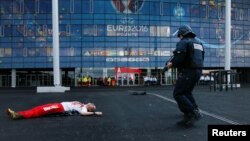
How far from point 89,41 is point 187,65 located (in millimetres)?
61850

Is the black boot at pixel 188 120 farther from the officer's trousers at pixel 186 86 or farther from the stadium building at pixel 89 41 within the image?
the stadium building at pixel 89 41

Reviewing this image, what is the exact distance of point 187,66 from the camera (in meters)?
8.27

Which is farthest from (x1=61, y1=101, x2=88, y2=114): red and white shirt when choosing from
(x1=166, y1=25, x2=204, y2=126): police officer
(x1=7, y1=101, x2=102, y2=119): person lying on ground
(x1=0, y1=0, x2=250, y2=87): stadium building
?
(x1=0, y1=0, x2=250, y2=87): stadium building

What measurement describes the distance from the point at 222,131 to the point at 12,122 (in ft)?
18.4

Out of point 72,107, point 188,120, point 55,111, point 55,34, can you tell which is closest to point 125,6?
point 55,34

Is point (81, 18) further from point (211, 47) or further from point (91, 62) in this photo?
point (211, 47)

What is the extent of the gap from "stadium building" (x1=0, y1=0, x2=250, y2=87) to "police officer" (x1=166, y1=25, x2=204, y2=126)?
195 ft

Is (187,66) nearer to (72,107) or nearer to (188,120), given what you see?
(188,120)

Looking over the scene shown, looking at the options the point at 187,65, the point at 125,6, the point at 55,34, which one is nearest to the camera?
the point at 187,65

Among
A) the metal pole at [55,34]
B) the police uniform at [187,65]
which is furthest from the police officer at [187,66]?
the metal pole at [55,34]

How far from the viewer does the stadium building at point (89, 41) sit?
69.1 meters

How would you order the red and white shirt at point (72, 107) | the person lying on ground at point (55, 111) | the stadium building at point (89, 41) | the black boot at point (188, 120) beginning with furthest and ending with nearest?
the stadium building at point (89, 41)
the red and white shirt at point (72, 107)
the person lying on ground at point (55, 111)
the black boot at point (188, 120)

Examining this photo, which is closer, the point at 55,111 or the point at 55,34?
the point at 55,111

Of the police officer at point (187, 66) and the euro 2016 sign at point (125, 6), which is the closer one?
the police officer at point (187, 66)
